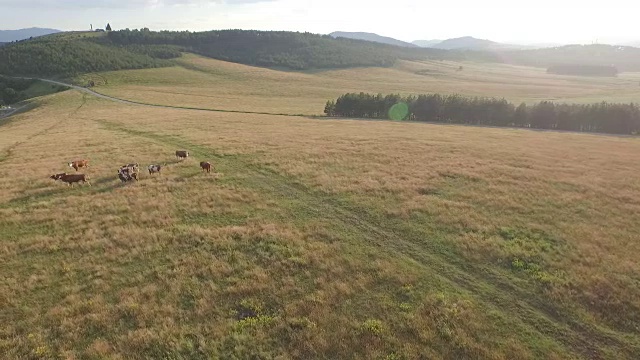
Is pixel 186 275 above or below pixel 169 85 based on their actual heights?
below

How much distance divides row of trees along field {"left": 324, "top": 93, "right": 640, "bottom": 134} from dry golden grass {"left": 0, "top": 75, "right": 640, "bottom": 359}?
1919 inches

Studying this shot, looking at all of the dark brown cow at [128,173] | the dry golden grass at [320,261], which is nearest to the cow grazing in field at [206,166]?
the dry golden grass at [320,261]

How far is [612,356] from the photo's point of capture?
1387 centimetres

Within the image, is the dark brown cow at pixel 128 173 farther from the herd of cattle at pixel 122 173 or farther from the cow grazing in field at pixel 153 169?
the cow grazing in field at pixel 153 169

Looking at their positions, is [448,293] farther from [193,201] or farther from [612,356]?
[193,201]

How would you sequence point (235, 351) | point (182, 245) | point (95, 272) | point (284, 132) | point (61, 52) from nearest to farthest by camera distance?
point (235, 351), point (95, 272), point (182, 245), point (284, 132), point (61, 52)

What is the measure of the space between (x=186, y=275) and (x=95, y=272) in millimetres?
Result: 4179

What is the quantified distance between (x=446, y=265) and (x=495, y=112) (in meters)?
74.1

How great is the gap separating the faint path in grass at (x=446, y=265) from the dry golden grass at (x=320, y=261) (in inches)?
3.6

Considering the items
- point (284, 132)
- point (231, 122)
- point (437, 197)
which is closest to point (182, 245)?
point (437, 197)

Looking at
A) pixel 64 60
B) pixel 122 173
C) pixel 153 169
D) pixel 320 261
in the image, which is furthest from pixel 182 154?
pixel 64 60

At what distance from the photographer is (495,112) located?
8412 cm

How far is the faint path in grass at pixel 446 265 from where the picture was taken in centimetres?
1464

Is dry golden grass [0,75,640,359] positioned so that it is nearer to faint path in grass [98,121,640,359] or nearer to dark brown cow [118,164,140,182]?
faint path in grass [98,121,640,359]
